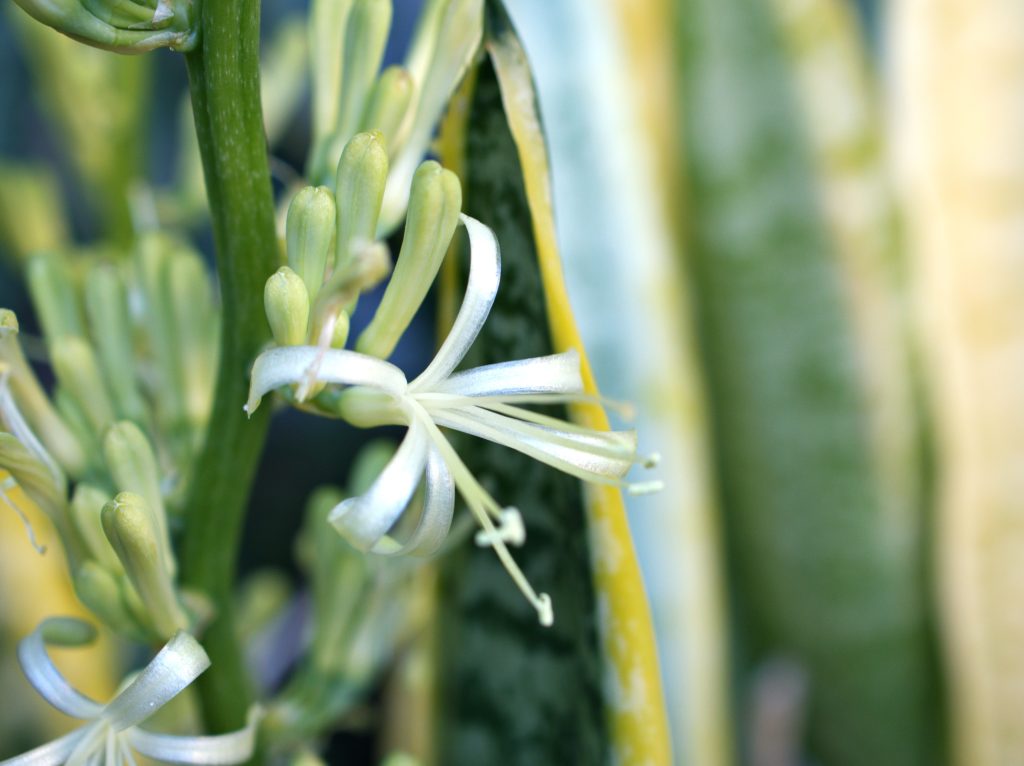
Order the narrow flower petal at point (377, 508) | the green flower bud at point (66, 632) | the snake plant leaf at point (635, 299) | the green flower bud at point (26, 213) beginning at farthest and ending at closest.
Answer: the green flower bud at point (26, 213)
the snake plant leaf at point (635, 299)
the green flower bud at point (66, 632)
the narrow flower petal at point (377, 508)

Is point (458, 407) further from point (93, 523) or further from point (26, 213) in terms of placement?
point (26, 213)

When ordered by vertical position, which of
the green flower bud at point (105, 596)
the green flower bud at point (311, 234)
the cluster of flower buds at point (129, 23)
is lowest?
the green flower bud at point (105, 596)

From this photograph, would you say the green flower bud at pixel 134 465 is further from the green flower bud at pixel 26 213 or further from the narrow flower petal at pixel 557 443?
the green flower bud at pixel 26 213

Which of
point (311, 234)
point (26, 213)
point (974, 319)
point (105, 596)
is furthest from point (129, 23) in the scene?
point (974, 319)

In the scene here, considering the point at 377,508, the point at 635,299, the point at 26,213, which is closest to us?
the point at 377,508

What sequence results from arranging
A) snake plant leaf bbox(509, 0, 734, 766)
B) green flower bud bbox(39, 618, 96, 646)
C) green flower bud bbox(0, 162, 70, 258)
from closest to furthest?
green flower bud bbox(39, 618, 96, 646) < snake plant leaf bbox(509, 0, 734, 766) < green flower bud bbox(0, 162, 70, 258)

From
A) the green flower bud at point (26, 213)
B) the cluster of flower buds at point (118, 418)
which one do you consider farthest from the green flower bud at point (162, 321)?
the green flower bud at point (26, 213)

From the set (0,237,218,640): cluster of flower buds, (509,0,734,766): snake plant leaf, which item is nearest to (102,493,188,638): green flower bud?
(0,237,218,640): cluster of flower buds

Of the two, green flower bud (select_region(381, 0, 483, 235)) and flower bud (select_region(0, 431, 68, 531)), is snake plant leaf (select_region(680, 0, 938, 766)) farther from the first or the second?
flower bud (select_region(0, 431, 68, 531))
